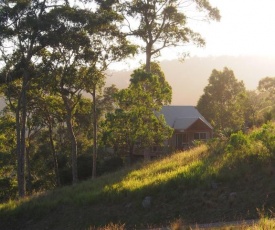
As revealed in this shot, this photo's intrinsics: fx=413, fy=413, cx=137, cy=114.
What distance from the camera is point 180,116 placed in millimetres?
47062

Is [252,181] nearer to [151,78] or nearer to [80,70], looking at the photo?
[151,78]

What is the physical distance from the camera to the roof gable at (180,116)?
44.3m

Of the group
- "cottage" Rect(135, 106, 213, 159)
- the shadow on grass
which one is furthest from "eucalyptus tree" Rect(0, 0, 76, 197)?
"cottage" Rect(135, 106, 213, 159)

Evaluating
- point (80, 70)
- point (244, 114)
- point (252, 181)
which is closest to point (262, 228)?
point (252, 181)

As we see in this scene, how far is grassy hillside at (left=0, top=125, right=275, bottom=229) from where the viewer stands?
10906 millimetres

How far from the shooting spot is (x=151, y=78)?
26281 millimetres

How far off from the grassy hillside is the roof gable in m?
28.4

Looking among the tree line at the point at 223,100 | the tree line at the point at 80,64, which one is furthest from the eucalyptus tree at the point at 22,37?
the tree line at the point at 223,100

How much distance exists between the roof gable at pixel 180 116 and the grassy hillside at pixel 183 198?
28437 millimetres

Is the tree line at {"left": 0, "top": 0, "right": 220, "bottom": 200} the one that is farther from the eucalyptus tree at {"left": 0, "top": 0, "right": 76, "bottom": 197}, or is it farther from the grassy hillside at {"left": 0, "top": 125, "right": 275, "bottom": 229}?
the grassy hillside at {"left": 0, "top": 125, "right": 275, "bottom": 229}

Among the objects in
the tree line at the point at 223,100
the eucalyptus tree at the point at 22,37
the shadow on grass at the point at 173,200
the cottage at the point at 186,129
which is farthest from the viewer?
the tree line at the point at 223,100

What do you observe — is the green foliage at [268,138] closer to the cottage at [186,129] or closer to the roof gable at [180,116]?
the cottage at [186,129]

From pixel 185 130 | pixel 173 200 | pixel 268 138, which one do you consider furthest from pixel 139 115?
pixel 185 130

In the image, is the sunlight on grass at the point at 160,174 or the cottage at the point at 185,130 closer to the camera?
the sunlight on grass at the point at 160,174
